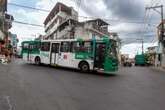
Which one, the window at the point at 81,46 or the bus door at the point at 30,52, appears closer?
the window at the point at 81,46

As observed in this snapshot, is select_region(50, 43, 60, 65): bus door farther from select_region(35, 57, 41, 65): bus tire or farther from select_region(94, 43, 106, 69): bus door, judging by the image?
select_region(94, 43, 106, 69): bus door

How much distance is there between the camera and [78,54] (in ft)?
76.1

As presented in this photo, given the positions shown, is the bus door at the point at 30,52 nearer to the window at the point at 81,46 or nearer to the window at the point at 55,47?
the window at the point at 55,47

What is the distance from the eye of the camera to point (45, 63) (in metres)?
27.0

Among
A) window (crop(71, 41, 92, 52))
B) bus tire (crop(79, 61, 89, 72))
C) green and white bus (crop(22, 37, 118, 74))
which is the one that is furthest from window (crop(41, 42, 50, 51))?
bus tire (crop(79, 61, 89, 72))

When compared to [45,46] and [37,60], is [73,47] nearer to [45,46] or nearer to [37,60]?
[45,46]

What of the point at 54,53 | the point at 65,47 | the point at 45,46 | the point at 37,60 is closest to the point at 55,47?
the point at 54,53

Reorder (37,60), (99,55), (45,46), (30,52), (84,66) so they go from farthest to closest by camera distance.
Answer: (30,52), (37,60), (45,46), (84,66), (99,55)

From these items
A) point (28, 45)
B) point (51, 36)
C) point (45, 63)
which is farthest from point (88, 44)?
point (51, 36)

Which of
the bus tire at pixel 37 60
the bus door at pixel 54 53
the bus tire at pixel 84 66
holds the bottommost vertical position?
the bus tire at pixel 84 66

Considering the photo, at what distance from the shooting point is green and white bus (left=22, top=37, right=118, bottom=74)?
21484 millimetres

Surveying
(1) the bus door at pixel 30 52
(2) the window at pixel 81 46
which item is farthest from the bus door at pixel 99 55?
(1) the bus door at pixel 30 52

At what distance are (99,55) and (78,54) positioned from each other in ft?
7.25

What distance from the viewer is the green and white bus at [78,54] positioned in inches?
846
